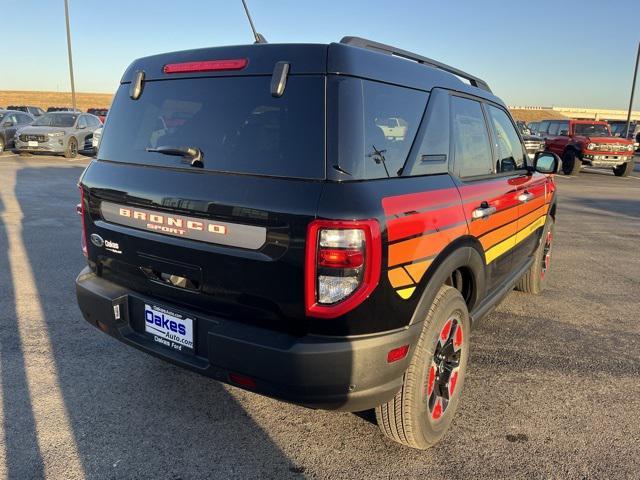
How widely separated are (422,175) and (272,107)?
0.83 metres

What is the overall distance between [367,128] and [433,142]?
2.09 ft

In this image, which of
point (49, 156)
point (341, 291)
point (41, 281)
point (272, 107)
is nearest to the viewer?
point (341, 291)

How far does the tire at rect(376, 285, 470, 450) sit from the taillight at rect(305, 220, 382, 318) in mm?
528

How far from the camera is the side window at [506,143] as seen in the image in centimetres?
370

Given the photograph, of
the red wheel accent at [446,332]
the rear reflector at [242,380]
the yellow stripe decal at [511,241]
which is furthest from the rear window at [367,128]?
the yellow stripe decal at [511,241]

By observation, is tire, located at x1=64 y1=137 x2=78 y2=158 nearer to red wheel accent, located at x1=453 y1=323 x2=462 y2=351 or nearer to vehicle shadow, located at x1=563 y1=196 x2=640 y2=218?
vehicle shadow, located at x1=563 y1=196 x2=640 y2=218

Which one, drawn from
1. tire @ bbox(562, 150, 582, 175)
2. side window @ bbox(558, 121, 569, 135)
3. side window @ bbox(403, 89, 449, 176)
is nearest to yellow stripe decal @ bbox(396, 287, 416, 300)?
side window @ bbox(403, 89, 449, 176)

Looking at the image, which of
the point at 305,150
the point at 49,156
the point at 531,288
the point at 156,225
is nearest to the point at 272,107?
the point at 305,150

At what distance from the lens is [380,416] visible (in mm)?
2537

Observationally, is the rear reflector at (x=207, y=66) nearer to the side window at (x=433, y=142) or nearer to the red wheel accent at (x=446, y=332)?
the side window at (x=433, y=142)

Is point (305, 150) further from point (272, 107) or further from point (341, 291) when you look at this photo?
point (341, 291)

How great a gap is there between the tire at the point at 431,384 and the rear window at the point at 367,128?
0.76 metres

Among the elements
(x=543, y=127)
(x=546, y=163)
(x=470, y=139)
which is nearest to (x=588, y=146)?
(x=543, y=127)

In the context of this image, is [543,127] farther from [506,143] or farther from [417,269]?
[417,269]
